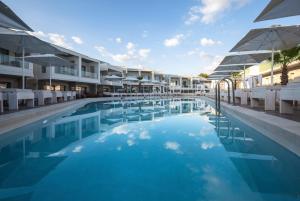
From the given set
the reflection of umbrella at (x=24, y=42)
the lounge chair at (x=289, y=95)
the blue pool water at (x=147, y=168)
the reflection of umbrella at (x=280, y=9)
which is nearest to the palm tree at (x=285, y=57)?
the lounge chair at (x=289, y=95)

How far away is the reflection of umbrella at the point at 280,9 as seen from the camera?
186 inches

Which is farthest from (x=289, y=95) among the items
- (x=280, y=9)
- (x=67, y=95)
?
(x=67, y=95)

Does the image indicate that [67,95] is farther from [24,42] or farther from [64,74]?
[24,42]

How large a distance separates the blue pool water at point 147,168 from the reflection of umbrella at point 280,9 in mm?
3052

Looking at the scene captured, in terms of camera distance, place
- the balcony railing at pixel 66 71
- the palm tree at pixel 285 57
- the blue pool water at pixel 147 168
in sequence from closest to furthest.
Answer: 1. the blue pool water at pixel 147 168
2. the palm tree at pixel 285 57
3. the balcony railing at pixel 66 71

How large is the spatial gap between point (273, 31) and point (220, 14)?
14907 millimetres

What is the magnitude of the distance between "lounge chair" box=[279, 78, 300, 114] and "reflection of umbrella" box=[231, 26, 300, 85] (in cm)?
324

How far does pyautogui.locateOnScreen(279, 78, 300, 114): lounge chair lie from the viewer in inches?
258

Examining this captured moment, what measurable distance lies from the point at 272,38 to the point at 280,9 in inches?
237

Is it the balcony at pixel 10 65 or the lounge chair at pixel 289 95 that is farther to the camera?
the balcony at pixel 10 65

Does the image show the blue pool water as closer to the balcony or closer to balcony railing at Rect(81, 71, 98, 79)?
the balcony

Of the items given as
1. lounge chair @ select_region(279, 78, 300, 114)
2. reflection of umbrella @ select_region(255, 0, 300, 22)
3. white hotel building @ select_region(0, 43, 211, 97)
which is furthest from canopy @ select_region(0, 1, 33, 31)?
white hotel building @ select_region(0, 43, 211, 97)

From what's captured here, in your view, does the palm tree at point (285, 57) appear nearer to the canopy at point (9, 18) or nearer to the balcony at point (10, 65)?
the canopy at point (9, 18)

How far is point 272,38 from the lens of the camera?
34.2 feet
